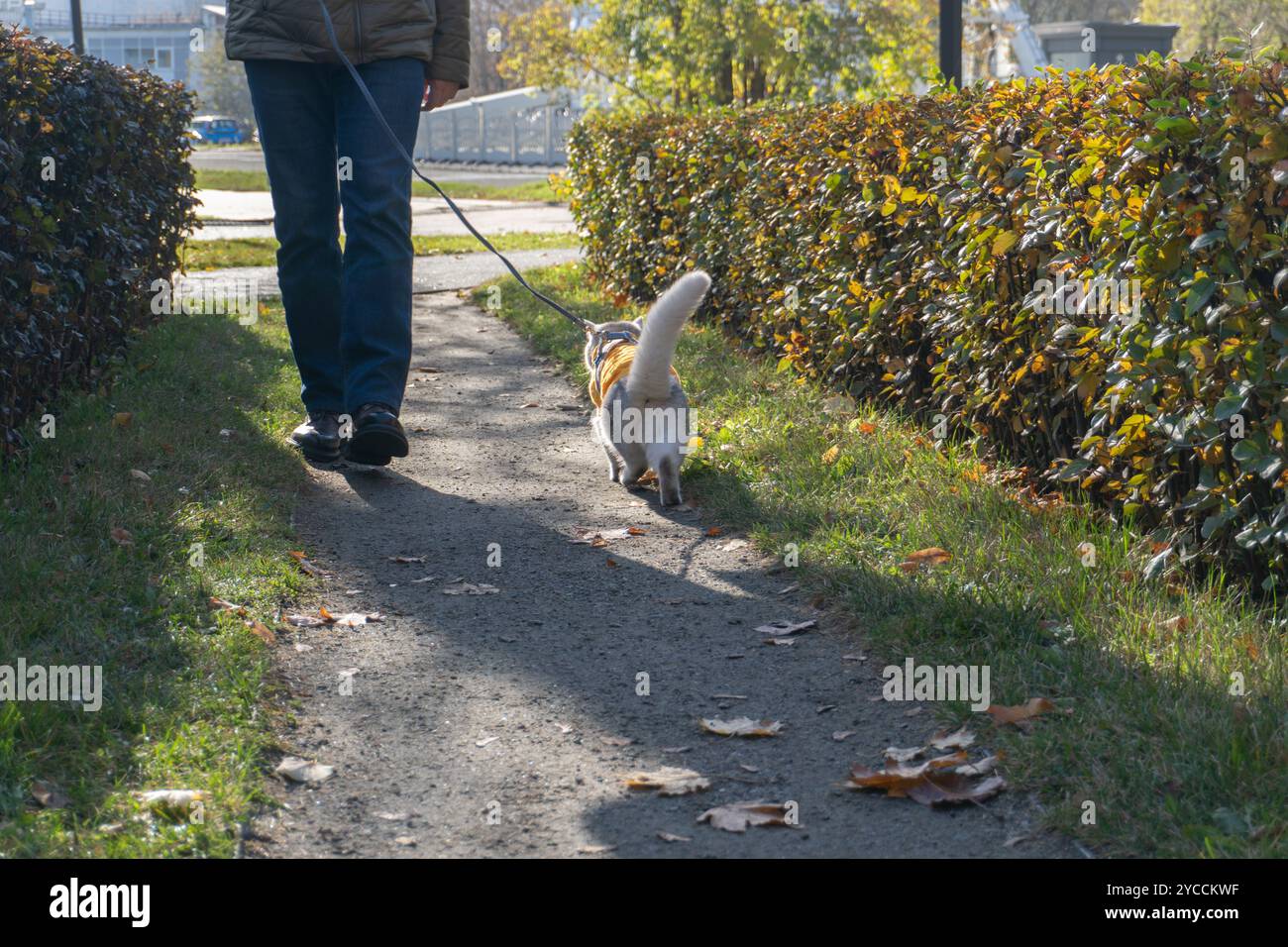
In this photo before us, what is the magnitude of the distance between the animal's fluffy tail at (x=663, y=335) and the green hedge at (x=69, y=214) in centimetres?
214

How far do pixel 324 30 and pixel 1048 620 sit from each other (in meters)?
3.20

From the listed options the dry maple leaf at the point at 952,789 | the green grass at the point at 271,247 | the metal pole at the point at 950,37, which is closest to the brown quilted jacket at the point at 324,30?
the dry maple leaf at the point at 952,789

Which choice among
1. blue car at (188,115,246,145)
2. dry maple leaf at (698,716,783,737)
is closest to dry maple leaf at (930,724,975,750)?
dry maple leaf at (698,716,783,737)

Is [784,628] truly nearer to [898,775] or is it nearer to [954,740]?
[954,740]

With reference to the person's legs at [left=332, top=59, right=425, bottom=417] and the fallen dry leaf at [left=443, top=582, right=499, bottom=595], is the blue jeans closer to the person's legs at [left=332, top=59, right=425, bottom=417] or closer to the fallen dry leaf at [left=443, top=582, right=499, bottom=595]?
the person's legs at [left=332, top=59, right=425, bottom=417]

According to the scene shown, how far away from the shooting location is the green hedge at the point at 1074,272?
3275 mm

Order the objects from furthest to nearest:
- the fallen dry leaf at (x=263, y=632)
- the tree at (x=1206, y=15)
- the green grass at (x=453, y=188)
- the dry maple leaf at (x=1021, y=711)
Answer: the tree at (x=1206, y=15) < the green grass at (x=453, y=188) < the fallen dry leaf at (x=263, y=632) < the dry maple leaf at (x=1021, y=711)

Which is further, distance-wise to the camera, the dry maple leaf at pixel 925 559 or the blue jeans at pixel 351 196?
the blue jeans at pixel 351 196

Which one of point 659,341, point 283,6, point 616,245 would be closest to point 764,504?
point 659,341

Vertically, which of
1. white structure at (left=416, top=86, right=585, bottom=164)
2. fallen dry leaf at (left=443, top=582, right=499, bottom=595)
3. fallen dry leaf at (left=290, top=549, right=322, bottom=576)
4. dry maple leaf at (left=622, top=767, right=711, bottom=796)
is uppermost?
white structure at (left=416, top=86, right=585, bottom=164)

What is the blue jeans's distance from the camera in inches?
189

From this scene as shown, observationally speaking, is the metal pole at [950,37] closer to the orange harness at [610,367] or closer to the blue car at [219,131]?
the orange harness at [610,367]

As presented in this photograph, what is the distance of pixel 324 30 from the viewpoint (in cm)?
469

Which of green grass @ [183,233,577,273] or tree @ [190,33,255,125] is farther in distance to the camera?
tree @ [190,33,255,125]
